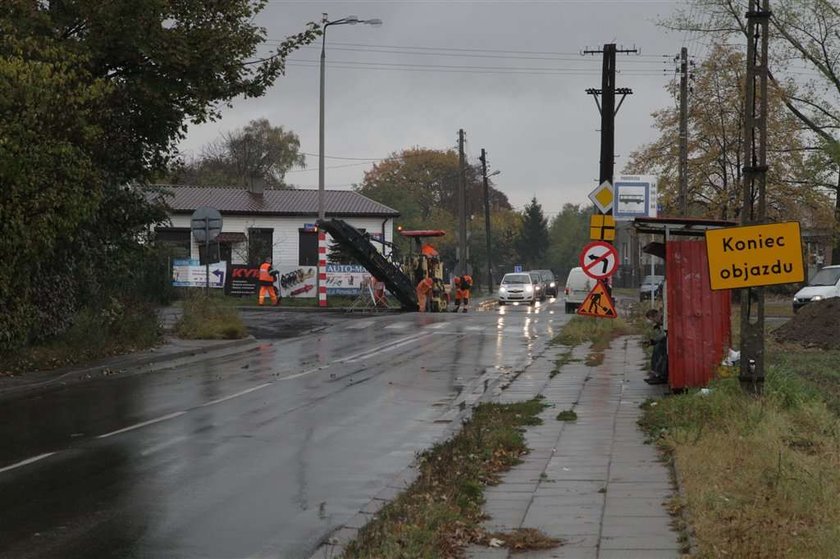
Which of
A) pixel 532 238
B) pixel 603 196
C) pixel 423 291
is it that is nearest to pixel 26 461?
pixel 603 196

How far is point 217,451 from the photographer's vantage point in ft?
35.7

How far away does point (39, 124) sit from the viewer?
1519 centimetres

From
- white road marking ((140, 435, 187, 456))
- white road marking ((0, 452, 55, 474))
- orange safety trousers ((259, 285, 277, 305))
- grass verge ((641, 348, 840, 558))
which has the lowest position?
white road marking ((0, 452, 55, 474))

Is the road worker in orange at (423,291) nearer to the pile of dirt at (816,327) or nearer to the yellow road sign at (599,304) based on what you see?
the pile of dirt at (816,327)

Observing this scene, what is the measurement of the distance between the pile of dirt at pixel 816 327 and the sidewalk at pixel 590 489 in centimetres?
975

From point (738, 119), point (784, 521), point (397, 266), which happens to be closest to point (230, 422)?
point (784, 521)

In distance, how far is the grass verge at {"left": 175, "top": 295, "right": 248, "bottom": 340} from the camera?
25.9 m

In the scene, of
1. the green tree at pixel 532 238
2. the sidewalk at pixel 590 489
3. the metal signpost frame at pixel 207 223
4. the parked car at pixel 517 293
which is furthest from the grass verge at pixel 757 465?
the green tree at pixel 532 238

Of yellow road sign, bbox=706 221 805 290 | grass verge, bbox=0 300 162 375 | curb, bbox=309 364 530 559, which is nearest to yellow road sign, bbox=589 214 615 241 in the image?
curb, bbox=309 364 530 559

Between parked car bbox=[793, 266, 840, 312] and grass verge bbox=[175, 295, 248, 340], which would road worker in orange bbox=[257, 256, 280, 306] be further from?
parked car bbox=[793, 266, 840, 312]

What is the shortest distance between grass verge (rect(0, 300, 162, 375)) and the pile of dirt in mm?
13477

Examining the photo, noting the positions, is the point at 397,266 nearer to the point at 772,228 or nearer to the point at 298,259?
the point at 298,259

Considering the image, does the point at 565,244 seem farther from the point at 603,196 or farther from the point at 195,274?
the point at 603,196

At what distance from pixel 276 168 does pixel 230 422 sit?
83.9 metres
